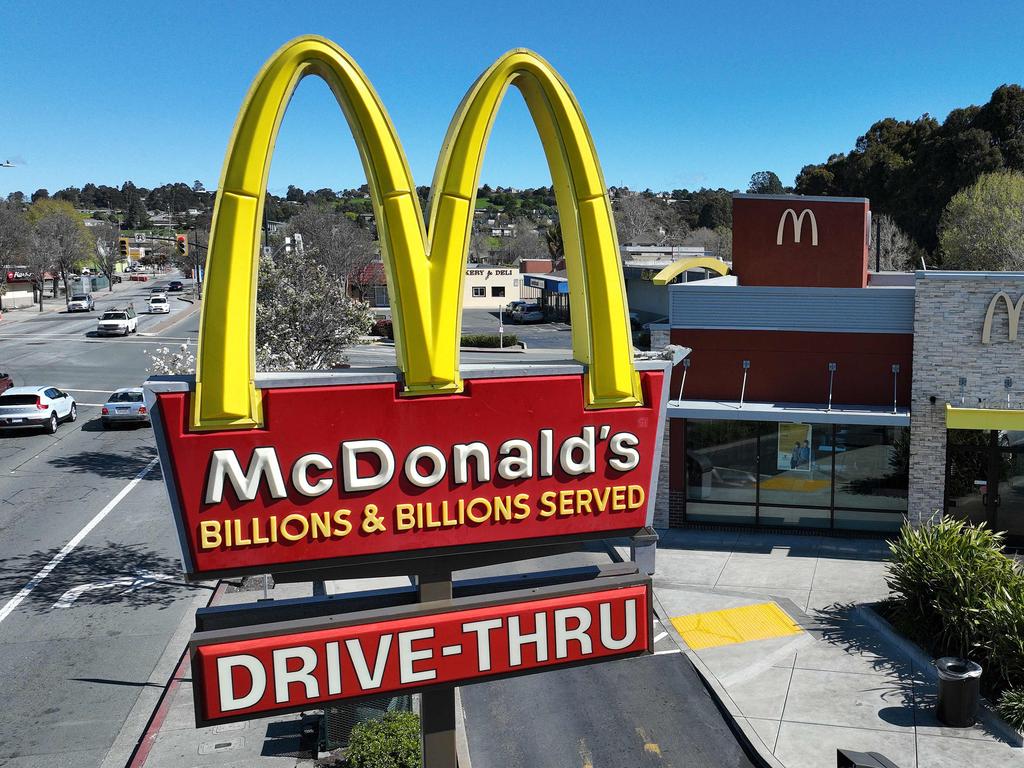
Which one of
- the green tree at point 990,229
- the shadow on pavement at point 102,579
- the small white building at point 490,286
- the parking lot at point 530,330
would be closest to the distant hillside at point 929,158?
the green tree at point 990,229

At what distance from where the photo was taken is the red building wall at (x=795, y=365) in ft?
70.7

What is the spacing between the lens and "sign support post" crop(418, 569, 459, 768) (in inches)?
344

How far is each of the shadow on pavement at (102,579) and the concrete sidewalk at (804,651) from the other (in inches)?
399

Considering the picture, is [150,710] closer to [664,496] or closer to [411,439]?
[411,439]

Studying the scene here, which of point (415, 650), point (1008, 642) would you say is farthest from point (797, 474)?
point (415, 650)

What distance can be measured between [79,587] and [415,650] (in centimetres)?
1357

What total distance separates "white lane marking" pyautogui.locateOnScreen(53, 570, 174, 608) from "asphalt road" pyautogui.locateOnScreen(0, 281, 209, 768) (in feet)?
0.11

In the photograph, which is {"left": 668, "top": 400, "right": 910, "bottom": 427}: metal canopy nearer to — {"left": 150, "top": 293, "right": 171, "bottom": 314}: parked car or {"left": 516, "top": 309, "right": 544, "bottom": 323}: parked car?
{"left": 516, "top": 309, "right": 544, "bottom": 323}: parked car

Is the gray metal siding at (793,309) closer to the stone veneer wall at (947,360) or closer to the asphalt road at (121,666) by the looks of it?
the stone veneer wall at (947,360)

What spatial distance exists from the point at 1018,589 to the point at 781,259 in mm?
10650

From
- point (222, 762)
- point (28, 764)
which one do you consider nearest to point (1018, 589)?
point (222, 762)

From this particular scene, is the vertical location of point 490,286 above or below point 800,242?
below

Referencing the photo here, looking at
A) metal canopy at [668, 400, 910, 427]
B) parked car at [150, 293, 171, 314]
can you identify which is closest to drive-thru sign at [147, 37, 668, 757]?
metal canopy at [668, 400, 910, 427]

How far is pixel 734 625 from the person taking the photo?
679 inches
